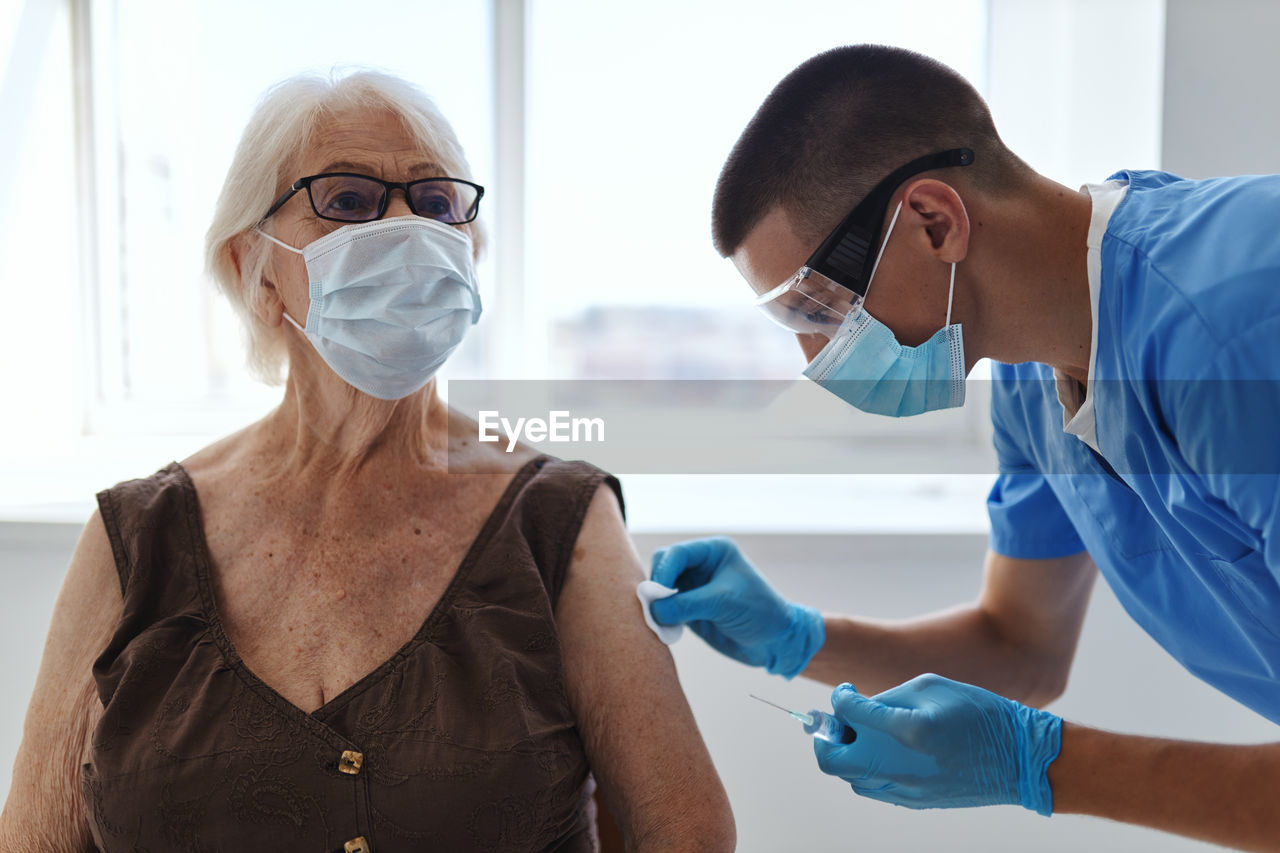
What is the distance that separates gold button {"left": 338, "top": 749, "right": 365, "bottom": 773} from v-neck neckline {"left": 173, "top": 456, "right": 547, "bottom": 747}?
0.05 ft

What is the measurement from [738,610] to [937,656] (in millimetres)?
389

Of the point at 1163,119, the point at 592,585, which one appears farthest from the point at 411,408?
the point at 1163,119

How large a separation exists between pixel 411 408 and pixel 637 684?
0.58 m

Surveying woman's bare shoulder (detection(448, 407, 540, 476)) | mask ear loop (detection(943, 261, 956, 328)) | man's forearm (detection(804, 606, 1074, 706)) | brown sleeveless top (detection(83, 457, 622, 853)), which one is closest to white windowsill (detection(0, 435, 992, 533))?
man's forearm (detection(804, 606, 1074, 706))

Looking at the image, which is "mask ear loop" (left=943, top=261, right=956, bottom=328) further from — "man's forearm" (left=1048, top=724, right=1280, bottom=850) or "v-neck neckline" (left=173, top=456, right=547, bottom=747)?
"v-neck neckline" (left=173, top=456, right=547, bottom=747)

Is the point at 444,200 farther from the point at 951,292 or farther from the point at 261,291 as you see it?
the point at 951,292

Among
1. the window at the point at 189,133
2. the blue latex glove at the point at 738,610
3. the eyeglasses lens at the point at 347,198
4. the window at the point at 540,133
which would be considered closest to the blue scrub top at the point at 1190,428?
the blue latex glove at the point at 738,610

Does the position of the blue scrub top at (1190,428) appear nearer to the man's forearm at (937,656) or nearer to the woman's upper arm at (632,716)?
the man's forearm at (937,656)

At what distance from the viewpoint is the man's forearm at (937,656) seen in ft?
4.82

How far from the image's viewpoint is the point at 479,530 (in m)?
1.29

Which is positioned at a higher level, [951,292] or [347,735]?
[951,292]

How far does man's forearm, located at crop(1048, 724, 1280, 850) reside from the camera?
34.4 inches

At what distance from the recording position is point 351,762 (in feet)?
3.54

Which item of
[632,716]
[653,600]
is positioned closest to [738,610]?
[653,600]
